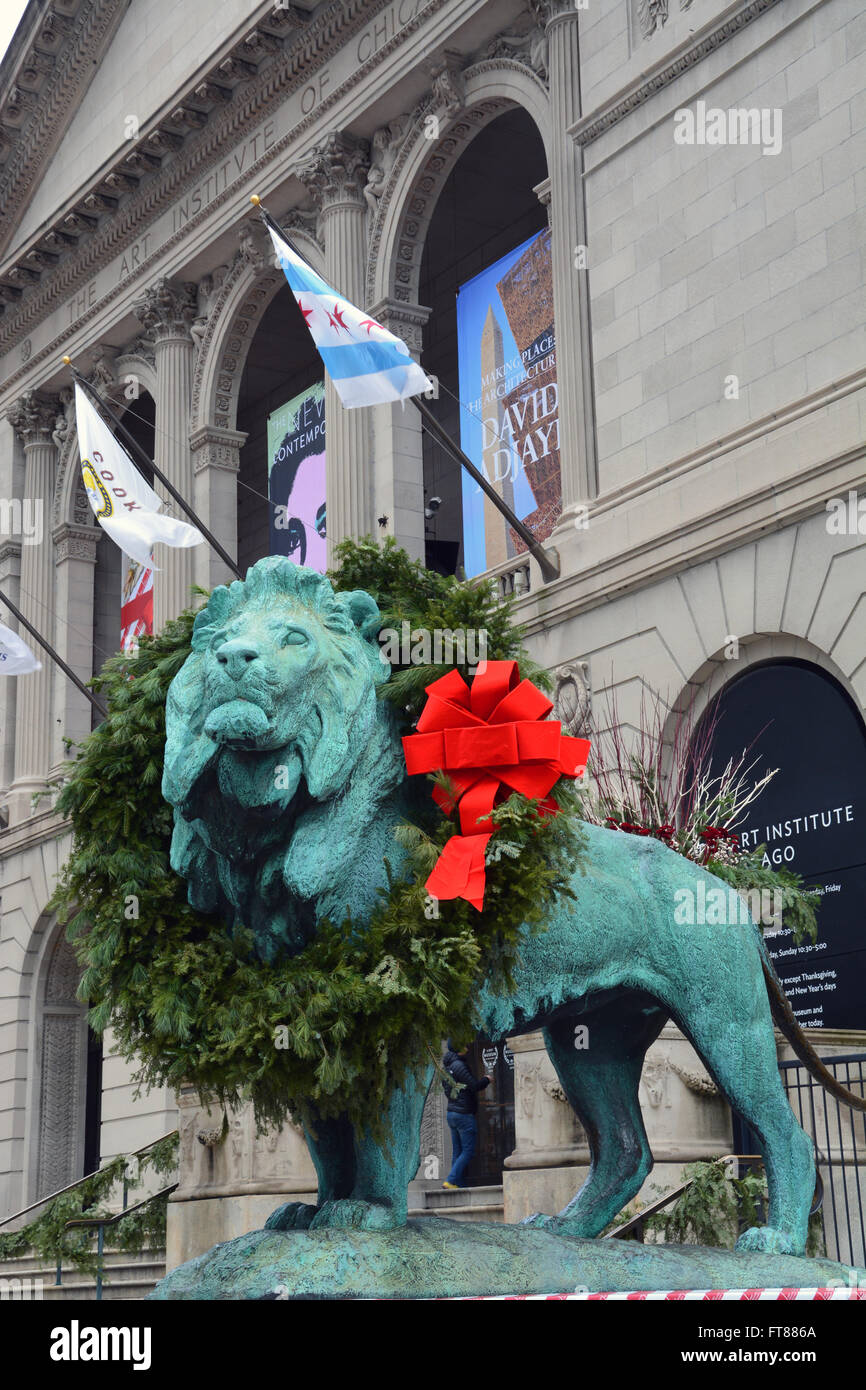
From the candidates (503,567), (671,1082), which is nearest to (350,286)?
(503,567)

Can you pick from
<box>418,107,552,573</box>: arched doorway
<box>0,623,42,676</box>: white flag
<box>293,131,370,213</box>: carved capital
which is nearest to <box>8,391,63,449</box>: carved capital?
<box>418,107,552,573</box>: arched doorway

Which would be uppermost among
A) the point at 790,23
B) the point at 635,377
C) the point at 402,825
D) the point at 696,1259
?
the point at 790,23

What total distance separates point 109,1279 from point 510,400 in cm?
1312

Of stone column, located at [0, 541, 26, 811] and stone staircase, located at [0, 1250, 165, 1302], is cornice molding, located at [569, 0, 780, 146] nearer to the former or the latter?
stone staircase, located at [0, 1250, 165, 1302]

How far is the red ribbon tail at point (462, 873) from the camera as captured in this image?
4.66 meters

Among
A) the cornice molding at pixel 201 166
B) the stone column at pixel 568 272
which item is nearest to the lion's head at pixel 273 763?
the stone column at pixel 568 272

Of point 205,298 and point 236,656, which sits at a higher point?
point 205,298

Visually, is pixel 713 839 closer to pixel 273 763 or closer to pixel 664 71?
pixel 273 763

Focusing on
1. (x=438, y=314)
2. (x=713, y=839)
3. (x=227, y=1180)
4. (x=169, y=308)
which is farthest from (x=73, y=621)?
(x=713, y=839)

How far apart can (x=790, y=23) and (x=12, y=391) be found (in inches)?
923

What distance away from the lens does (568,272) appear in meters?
21.6

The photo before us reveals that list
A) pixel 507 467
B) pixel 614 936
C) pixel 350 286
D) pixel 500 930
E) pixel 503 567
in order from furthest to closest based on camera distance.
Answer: pixel 350 286 < pixel 507 467 < pixel 503 567 < pixel 614 936 < pixel 500 930

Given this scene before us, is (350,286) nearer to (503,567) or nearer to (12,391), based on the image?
(503,567)

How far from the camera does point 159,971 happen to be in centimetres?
491
